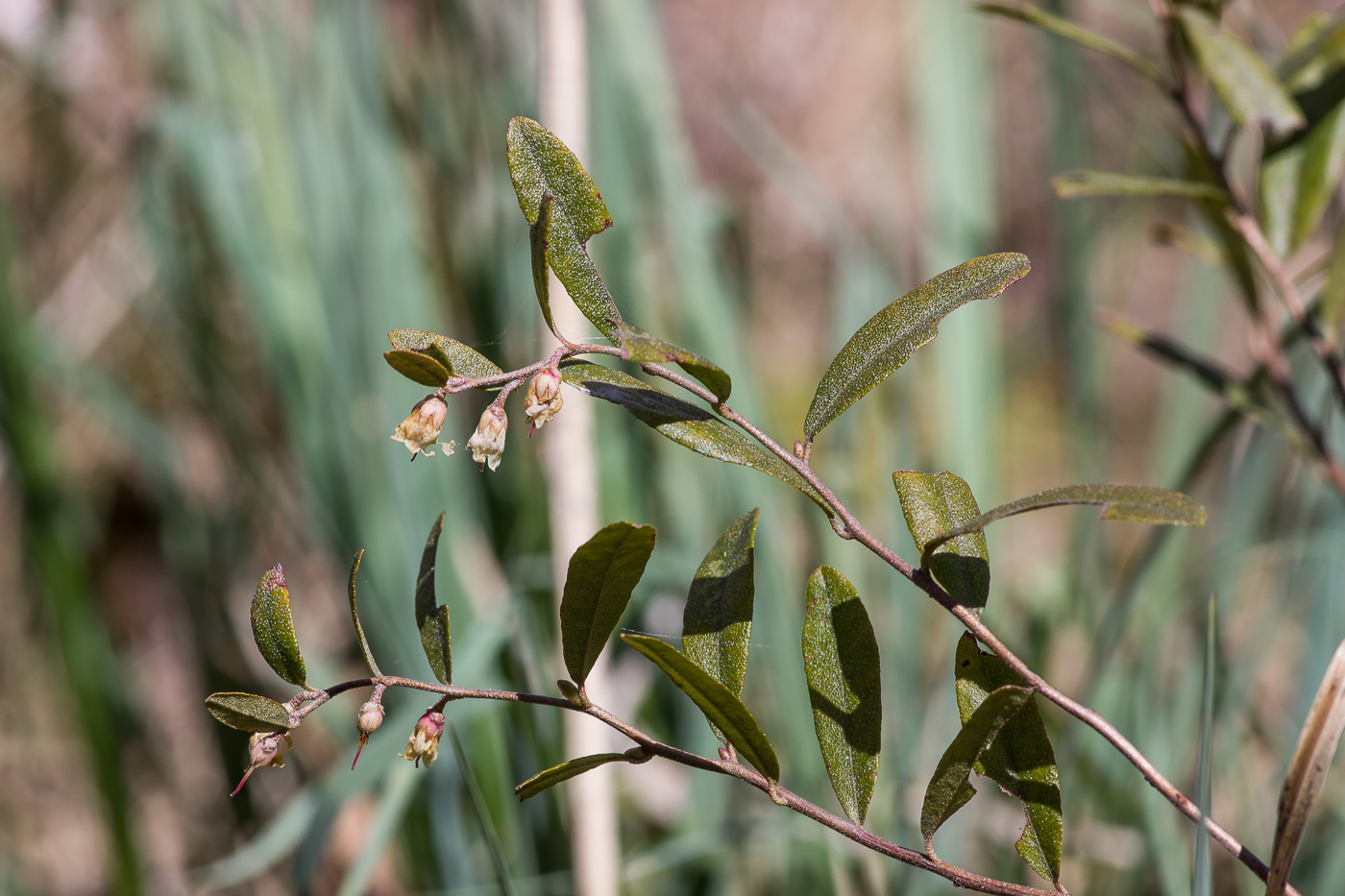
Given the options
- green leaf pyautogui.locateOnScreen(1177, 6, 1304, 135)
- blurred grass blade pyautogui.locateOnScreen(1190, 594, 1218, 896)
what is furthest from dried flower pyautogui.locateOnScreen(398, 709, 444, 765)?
green leaf pyautogui.locateOnScreen(1177, 6, 1304, 135)

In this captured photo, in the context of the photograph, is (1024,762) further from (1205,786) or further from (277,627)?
(277,627)

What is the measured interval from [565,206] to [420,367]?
0.14 ft

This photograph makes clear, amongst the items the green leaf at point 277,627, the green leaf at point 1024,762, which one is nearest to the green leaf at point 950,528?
the green leaf at point 1024,762

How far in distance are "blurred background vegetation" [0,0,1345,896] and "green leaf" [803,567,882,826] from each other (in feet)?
0.52

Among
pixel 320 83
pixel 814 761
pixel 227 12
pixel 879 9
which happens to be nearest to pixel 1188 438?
pixel 814 761

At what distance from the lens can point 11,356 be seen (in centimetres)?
50

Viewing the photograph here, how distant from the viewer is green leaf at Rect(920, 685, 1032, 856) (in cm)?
16

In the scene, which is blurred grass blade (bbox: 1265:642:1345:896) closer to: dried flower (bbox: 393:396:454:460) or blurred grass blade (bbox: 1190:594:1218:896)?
blurred grass blade (bbox: 1190:594:1218:896)

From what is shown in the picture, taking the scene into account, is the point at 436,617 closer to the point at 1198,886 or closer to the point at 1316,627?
the point at 1198,886

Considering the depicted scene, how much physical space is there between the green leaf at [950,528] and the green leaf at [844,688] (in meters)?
0.02

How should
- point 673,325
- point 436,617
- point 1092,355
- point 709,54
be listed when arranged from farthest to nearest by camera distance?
point 709,54 → point 673,325 → point 1092,355 → point 436,617

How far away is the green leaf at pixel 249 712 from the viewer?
0.17m

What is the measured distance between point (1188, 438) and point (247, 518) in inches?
25.6

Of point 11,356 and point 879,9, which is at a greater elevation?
point 879,9
